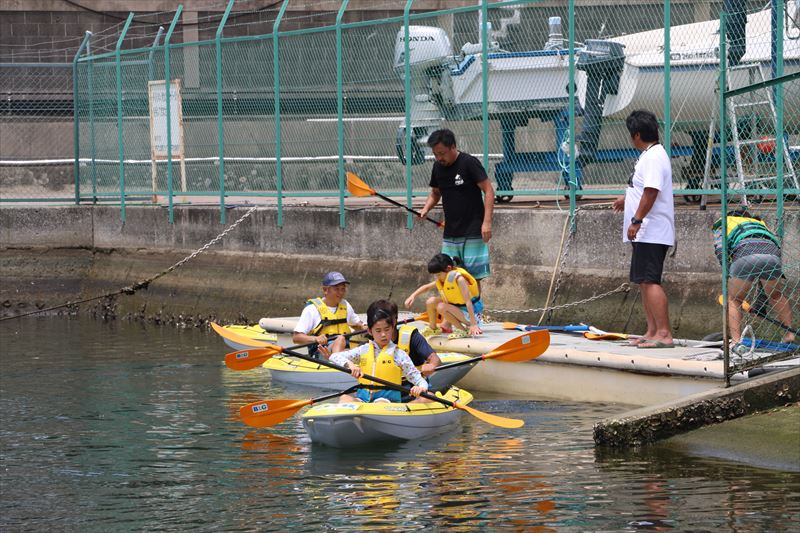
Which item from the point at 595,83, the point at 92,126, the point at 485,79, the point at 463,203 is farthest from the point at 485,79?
the point at 92,126

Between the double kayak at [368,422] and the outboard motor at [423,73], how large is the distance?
5977 millimetres

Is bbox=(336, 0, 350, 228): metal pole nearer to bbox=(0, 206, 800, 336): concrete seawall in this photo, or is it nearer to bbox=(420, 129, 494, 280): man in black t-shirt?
bbox=(0, 206, 800, 336): concrete seawall

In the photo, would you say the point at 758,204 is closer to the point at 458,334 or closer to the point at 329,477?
the point at 458,334

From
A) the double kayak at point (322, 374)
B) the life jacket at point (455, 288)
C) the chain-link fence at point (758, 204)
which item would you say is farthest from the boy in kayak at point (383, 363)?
the chain-link fence at point (758, 204)

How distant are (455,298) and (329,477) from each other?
3810 millimetres

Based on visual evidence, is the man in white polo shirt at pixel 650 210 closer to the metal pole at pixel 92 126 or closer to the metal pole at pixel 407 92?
the metal pole at pixel 407 92

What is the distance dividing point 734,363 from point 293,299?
8178 millimetres

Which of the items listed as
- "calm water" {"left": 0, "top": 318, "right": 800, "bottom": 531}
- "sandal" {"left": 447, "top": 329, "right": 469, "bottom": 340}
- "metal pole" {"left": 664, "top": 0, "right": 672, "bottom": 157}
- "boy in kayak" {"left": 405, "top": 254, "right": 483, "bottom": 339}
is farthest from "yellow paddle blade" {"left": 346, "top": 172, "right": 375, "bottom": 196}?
"metal pole" {"left": 664, "top": 0, "right": 672, "bottom": 157}

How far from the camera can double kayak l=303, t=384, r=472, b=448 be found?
9.69 metres

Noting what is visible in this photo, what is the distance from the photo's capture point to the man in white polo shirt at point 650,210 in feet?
35.0

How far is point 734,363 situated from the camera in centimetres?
983

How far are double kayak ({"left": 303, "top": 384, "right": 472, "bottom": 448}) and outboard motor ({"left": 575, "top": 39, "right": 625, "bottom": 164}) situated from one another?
15.6 feet

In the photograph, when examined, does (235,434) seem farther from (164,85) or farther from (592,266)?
(164,85)

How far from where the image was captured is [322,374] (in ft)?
40.6
